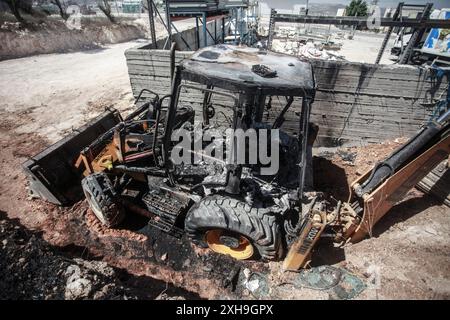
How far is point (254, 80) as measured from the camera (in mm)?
2584

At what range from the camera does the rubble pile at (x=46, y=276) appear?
8.58ft

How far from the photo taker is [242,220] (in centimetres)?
A: 309

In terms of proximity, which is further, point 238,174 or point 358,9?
point 358,9

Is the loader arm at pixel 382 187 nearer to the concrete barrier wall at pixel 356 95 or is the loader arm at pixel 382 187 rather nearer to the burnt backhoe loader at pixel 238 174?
the burnt backhoe loader at pixel 238 174

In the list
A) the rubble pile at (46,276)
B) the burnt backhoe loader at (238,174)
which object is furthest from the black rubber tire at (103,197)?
the rubble pile at (46,276)

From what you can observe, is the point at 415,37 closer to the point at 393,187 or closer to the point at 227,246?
the point at 393,187

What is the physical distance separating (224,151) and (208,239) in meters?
1.39

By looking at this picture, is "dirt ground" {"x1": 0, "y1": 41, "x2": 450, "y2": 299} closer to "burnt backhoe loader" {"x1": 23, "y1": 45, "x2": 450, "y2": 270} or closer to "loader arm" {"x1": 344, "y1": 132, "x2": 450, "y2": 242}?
"burnt backhoe loader" {"x1": 23, "y1": 45, "x2": 450, "y2": 270}

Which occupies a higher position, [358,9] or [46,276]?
[358,9]

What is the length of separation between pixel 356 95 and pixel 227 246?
15.9 feet

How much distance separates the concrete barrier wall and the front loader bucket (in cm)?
239

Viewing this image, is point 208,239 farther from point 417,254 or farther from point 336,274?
point 417,254

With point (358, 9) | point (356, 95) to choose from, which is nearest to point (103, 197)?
point (356, 95)
